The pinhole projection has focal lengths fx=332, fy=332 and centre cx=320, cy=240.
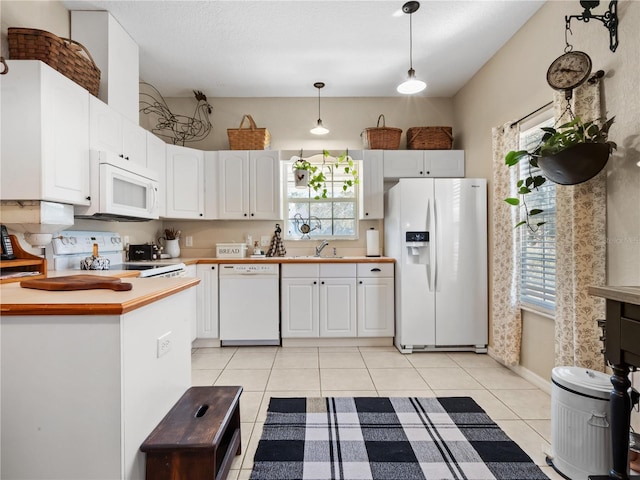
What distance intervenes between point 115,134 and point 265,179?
1.53m

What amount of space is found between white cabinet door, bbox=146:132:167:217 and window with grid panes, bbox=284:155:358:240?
53.1 inches

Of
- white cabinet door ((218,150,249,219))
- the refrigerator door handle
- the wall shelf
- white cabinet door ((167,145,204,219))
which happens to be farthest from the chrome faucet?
the wall shelf

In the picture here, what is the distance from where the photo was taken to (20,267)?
5.88 ft

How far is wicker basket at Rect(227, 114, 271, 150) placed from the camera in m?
3.70

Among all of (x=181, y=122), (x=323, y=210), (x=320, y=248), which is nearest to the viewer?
(x=320, y=248)

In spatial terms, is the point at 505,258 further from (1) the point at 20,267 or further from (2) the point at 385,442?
(1) the point at 20,267

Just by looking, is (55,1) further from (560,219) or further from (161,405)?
(560,219)

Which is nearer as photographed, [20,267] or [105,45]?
[20,267]

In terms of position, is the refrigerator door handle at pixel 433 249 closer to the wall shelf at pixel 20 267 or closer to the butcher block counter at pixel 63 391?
the butcher block counter at pixel 63 391

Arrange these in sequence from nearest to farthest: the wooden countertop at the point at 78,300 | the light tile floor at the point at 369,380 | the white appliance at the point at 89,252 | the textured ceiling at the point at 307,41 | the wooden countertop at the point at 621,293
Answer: the wooden countertop at the point at 78,300 → the wooden countertop at the point at 621,293 → the light tile floor at the point at 369,380 → the white appliance at the point at 89,252 → the textured ceiling at the point at 307,41

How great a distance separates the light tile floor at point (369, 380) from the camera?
196 centimetres

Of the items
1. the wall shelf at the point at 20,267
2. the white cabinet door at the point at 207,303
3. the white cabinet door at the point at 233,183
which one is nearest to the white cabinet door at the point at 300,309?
the white cabinet door at the point at 207,303

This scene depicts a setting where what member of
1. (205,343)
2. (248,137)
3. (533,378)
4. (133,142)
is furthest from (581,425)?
(248,137)

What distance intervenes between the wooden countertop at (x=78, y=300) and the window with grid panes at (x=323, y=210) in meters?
2.72
